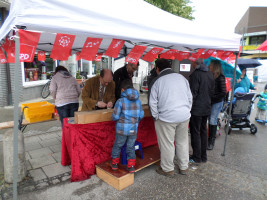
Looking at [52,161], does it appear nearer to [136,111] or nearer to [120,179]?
[120,179]

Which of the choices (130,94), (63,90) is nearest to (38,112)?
(63,90)

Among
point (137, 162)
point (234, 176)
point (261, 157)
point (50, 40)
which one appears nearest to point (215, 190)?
point (234, 176)

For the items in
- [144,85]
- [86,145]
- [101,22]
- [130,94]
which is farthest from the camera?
[144,85]

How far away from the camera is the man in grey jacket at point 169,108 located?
287 cm

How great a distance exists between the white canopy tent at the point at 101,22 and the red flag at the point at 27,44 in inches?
3.1

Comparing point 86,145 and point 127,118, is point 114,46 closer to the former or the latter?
point 127,118

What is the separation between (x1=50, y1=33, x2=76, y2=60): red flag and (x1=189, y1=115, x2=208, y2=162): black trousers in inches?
91.9

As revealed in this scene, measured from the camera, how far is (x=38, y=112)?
13.2 ft

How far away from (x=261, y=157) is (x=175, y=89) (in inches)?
105

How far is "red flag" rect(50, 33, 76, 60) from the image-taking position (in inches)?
89.5

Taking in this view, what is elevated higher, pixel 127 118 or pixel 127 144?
pixel 127 118

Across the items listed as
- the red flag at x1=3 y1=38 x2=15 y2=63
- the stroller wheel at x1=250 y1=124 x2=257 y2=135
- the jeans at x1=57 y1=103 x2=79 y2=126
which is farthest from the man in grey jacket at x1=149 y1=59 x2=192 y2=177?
the stroller wheel at x1=250 y1=124 x2=257 y2=135

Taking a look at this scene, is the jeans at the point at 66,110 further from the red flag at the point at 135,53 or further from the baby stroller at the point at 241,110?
the baby stroller at the point at 241,110

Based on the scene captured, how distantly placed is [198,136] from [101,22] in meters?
2.49
